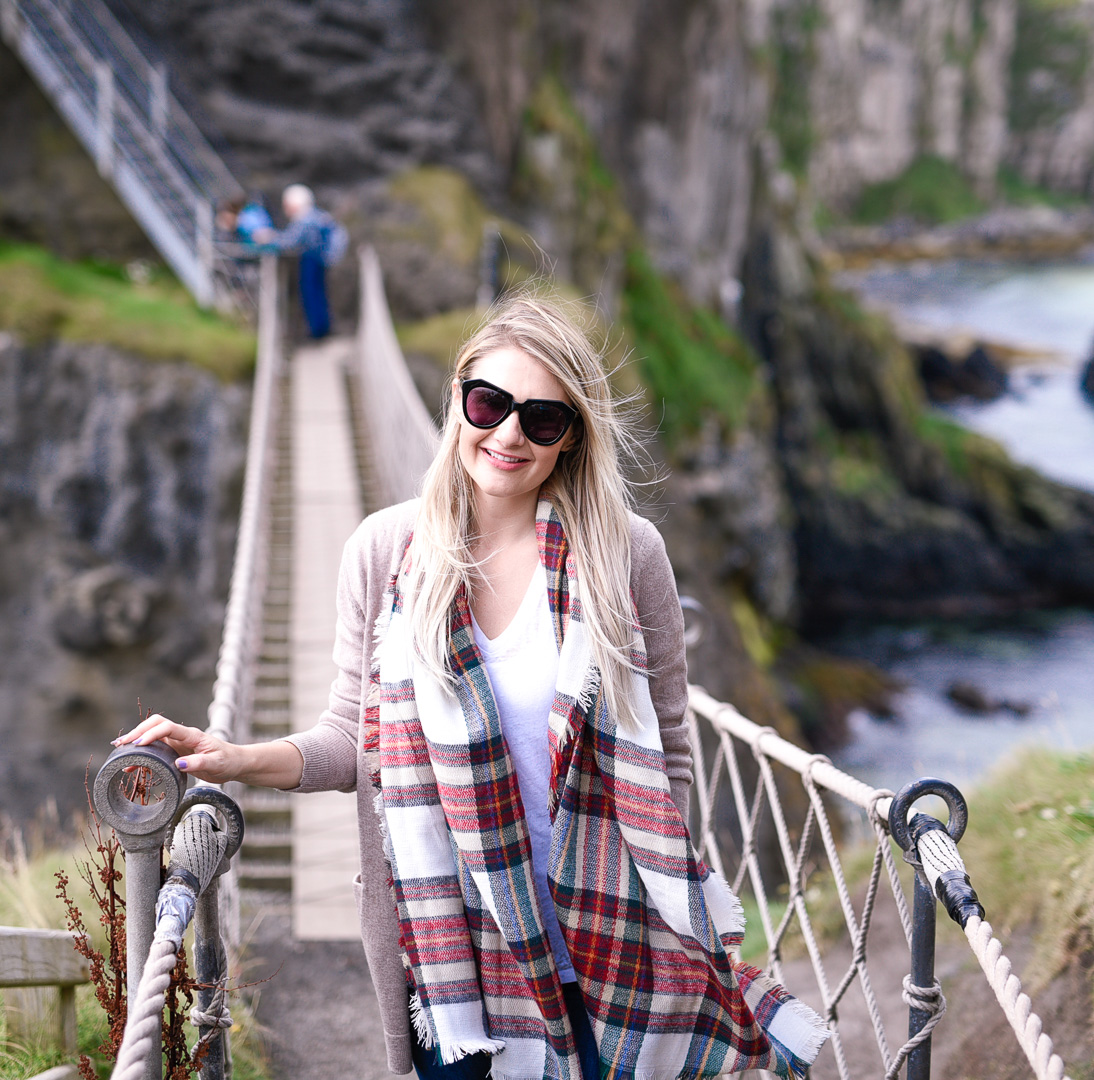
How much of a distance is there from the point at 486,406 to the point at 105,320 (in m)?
8.07

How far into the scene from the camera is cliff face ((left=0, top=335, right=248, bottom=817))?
25.8 feet

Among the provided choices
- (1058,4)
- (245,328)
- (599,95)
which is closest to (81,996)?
(245,328)

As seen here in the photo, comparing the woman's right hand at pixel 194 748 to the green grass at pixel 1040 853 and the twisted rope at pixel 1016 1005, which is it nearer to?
the twisted rope at pixel 1016 1005

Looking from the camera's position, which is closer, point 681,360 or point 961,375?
point 681,360

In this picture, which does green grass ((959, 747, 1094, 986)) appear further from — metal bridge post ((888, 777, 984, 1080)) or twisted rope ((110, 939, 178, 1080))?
twisted rope ((110, 939, 178, 1080))

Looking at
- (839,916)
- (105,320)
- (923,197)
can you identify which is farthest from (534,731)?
(923,197)

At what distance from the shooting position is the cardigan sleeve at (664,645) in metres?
1.46

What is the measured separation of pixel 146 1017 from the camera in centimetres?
107

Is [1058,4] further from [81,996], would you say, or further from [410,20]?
[81,996]

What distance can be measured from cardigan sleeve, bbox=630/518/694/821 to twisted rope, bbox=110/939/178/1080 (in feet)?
2.34

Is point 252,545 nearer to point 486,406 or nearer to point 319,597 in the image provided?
point 319,597

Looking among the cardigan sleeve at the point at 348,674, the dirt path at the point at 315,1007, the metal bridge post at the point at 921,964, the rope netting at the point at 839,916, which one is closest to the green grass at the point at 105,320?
the dirt path at the point at 315,1007

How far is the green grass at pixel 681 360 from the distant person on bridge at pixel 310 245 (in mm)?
4619

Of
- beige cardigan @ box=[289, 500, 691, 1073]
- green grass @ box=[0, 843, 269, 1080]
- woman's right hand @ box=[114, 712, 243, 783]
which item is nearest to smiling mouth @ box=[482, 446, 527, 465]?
beige cardigan @ box=[289, 500, 691, 1073]
